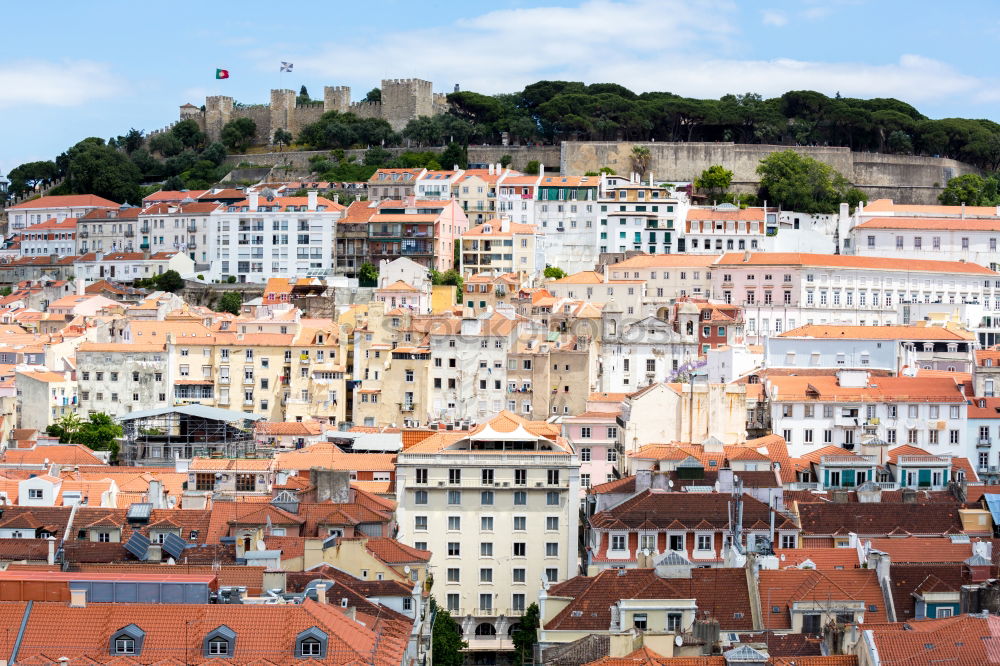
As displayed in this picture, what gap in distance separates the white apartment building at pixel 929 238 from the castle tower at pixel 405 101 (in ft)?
126

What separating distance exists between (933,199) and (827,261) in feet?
82.6

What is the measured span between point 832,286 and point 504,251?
1724 cm

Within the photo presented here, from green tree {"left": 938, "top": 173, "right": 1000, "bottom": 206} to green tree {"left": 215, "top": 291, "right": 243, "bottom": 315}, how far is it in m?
40.1

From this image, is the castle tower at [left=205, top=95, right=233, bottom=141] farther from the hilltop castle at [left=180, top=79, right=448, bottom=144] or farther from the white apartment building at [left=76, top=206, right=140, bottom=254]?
the white apartment building at [left=76, top=206, right=140, bottom=254]

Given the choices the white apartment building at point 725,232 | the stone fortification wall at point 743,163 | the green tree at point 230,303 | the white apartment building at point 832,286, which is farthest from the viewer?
the stone fortification wall at point 743,163

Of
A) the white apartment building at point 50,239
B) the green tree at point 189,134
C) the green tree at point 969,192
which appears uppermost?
the green tree at point 189,134

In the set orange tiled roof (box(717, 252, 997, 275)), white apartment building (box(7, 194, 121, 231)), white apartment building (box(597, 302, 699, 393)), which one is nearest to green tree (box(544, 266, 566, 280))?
orange tiled roof (box(717, 252, 997, 275))

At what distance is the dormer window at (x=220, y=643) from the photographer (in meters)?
29.8

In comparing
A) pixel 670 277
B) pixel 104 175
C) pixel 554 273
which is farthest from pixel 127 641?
pixel 104 175

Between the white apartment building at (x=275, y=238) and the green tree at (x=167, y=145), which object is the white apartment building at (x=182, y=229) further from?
the green tree at (x=167, y=145)

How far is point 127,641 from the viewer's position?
29812 millimetres

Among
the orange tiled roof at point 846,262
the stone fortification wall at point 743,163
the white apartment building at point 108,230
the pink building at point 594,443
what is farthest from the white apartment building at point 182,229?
the pink building at point 594,443

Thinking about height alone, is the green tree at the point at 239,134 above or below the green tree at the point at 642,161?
above

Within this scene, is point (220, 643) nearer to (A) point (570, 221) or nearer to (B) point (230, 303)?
(B) point (230, 303)
